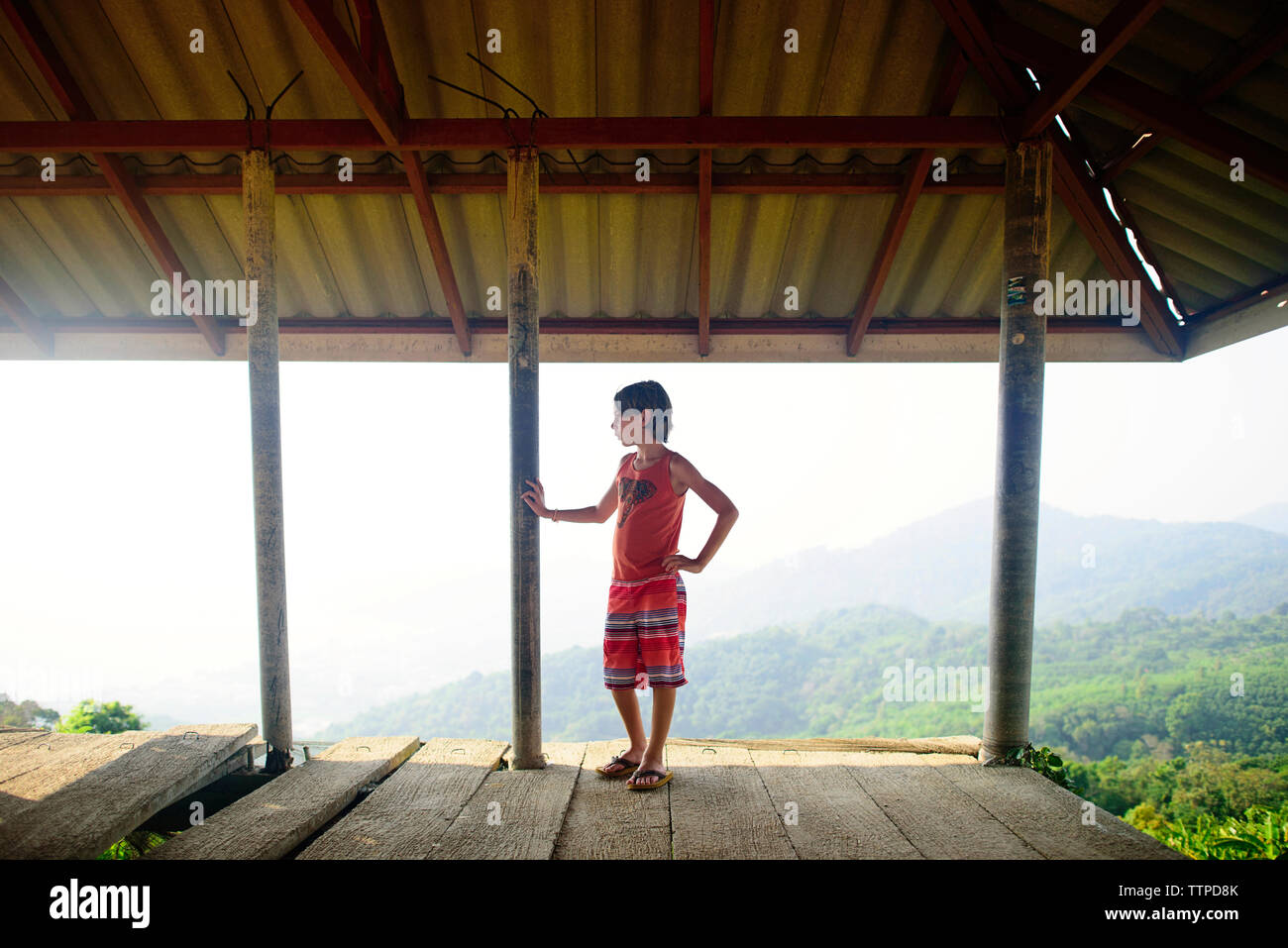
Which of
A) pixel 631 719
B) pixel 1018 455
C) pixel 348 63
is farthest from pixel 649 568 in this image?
pixel 348 63

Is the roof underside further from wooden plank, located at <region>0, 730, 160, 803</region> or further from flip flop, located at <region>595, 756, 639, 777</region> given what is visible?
flip flop, located at <region>595, 756, 639, 777</region>

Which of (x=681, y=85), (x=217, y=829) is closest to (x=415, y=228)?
(x=681, y=85)

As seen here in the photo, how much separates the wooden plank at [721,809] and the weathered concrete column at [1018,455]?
1.70 m

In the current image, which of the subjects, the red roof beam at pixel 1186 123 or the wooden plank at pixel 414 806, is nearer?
the wooden plank at pixel 414 806

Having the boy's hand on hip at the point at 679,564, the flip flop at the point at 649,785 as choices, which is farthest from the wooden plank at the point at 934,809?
the boy's hand on hip at the point at 679,564

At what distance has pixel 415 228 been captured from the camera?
7188 millimetres

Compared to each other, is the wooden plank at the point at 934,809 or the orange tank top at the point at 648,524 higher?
the orange tank top at the point at 648,524

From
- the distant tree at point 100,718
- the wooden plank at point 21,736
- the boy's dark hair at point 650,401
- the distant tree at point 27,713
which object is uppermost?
the boy's dark hair at point 650,401

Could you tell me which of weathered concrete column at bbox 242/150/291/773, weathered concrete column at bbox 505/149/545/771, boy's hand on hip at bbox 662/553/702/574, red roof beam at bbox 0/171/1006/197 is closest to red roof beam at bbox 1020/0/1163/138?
red roof beam at bbox 0/171/1006/197

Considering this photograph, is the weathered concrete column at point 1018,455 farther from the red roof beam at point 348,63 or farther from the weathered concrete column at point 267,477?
the weathered concrete column at point 267,477

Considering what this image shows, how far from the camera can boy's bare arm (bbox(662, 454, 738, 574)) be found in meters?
3.99

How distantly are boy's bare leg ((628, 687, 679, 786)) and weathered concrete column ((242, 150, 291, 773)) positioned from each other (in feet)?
7.77

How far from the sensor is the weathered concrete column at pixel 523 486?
461 centimetres
